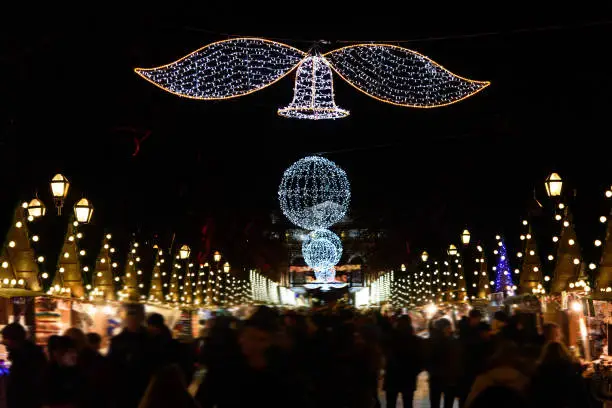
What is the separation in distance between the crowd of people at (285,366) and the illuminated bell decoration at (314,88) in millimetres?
4028

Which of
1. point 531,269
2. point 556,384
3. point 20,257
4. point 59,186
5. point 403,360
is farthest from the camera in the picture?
A: point 531,269

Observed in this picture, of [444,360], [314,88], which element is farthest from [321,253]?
[444,360]

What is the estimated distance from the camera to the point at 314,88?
21.4 m

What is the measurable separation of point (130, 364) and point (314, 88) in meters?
9.12

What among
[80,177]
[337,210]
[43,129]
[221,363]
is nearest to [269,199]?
[337,210]

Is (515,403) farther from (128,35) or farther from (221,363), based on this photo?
(128,35)

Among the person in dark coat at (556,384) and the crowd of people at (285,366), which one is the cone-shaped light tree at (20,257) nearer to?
the crowd of people at (285,366)

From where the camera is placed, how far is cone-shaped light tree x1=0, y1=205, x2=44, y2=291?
31.5 meters

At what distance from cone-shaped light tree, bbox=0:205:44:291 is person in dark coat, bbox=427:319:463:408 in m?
15.8

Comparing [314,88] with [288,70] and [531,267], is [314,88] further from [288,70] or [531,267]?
[531,267]

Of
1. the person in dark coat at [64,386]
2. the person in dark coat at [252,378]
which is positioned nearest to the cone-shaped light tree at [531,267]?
the person in dark coat at [64,386]

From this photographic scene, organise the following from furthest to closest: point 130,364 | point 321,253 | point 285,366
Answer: point 321,253, point 130,364, point 285,366

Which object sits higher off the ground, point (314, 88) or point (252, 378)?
point (314, 88)

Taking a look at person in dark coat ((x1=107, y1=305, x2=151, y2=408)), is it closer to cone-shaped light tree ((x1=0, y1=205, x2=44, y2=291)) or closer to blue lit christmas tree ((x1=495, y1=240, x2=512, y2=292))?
cone-shaped light tree ((x1=0, y1=205, x2=44, y2=291))
